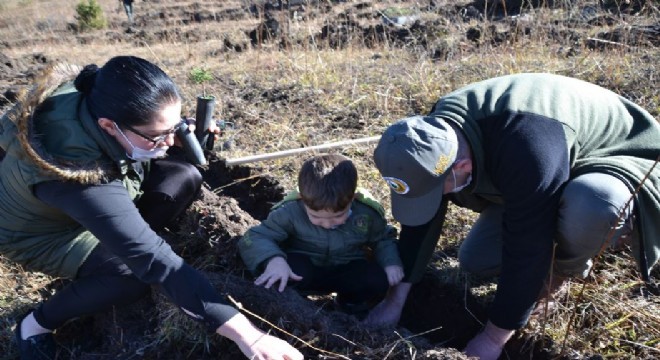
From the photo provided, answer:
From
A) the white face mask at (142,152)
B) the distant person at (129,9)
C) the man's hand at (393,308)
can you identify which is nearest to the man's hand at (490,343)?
the man's hand at (393,308)

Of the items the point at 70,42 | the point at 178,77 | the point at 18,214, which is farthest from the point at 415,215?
the point at 70,42

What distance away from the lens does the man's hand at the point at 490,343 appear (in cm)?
235

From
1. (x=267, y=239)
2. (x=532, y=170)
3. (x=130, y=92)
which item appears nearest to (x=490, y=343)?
(x=532, y=170)

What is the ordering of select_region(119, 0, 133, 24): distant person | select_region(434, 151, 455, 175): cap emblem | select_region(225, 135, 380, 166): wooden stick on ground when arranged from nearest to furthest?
select_region(434, 151, 455, 175): cap emblem
select_region(225, 135, 380, 166): wooden stick on ground
select_region(119, 0, 133, 24): distant person

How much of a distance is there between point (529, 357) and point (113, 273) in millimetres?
1789

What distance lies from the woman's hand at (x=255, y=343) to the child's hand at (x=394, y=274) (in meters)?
0.61

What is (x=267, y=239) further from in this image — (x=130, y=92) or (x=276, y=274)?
(x=130, y=92)

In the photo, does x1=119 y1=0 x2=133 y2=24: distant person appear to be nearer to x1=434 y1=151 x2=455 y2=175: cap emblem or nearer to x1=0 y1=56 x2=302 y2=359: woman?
x1=0 y1=56 x2=302 y2=359: woman

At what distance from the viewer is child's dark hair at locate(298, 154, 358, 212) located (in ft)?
8.08

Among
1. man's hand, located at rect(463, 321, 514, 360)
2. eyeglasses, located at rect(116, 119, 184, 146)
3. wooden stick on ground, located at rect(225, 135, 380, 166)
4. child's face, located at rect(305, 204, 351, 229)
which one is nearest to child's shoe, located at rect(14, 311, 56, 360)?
eyeglasses, located at rect(116, 119, 184, 146)

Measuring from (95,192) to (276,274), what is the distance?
2.62ft

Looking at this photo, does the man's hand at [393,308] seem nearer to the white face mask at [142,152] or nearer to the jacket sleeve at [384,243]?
the jacket sleeve at [384,243]

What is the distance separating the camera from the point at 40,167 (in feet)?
7.12

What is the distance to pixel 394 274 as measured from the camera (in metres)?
2.62
